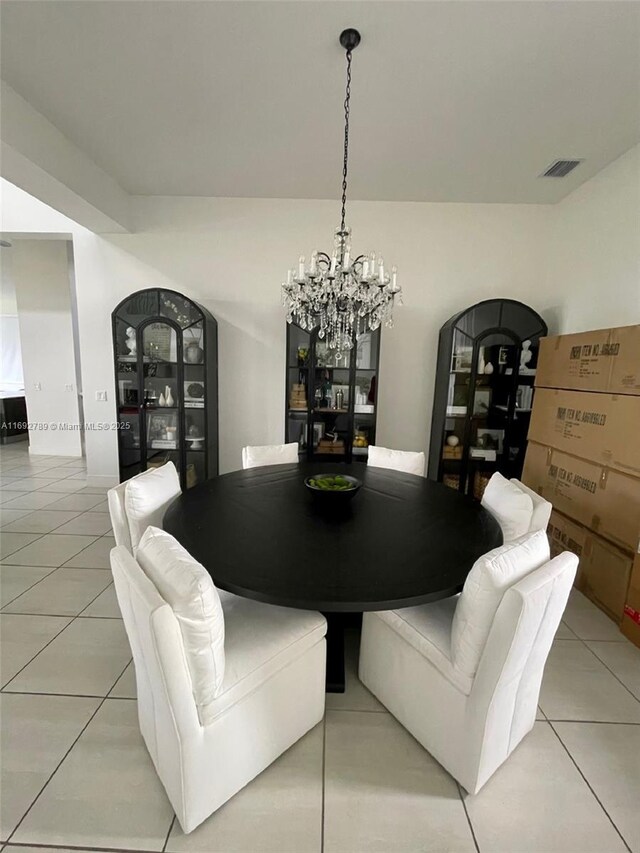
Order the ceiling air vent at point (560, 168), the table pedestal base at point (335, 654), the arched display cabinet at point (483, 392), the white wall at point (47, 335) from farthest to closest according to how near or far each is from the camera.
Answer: the white wall at point (47, 335)
the arched display cabinet at point (483, 392)
the ceiling air vent at point (560, 168)
the table pedestal base at point (335, 654)

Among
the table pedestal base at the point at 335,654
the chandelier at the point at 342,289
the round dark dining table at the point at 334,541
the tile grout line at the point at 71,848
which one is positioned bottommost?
the tile grout line at the point at 71,848

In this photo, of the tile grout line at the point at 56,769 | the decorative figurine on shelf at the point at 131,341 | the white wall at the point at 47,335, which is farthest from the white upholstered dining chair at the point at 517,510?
the white wall at the point at 47,335

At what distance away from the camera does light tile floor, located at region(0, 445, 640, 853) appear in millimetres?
1205

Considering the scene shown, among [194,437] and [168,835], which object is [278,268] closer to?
[194,437]

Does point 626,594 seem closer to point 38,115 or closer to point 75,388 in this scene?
point 38,115

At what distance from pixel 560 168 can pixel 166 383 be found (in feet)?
13.0

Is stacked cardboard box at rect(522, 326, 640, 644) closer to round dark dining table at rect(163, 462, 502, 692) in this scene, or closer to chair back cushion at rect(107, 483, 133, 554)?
round dark dining table at rect(163, 462, 502, 692)

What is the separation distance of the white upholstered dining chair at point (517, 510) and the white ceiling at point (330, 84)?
7.34 ft

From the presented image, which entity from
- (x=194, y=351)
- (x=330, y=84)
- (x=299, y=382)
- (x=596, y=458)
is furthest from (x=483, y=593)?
(x=194, y=351)

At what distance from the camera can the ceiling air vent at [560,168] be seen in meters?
2.96

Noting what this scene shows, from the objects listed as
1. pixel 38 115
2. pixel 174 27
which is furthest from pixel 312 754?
pixel 38 115

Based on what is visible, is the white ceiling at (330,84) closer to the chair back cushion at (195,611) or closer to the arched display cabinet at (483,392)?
the arched display cabinet at (483,392)

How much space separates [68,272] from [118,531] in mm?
4883

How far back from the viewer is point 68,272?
5168mm
